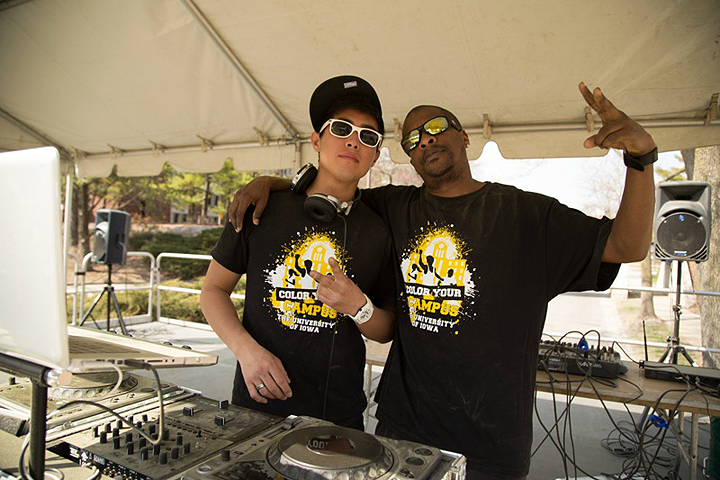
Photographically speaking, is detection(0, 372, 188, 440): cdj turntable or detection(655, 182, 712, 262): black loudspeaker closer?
detection(0, 372, 188, 440): cdj turntable

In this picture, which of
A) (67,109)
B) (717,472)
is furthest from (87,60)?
(717,472)

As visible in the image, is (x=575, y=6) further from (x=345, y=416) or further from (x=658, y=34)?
(x=345, y=416)

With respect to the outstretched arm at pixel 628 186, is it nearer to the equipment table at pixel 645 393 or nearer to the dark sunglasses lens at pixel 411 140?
the dark sunglasses lens at pixel 411 140

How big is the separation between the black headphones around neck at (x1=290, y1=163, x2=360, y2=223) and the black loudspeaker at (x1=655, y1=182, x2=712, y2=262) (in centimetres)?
305

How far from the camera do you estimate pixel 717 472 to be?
3.17 metres

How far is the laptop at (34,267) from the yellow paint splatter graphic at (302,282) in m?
0.83

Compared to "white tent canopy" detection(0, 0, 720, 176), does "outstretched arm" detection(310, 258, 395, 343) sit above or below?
below

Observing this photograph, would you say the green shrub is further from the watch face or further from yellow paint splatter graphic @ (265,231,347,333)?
the watch face

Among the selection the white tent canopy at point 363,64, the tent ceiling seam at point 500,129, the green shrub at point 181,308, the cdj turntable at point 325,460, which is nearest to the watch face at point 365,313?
the cdj turntable at point 325,460

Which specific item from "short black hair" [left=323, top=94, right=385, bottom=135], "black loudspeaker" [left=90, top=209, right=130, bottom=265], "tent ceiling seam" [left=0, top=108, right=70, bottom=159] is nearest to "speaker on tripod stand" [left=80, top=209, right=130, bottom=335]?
"black loudspeaker" [left=90, top=209, right=130, bottom=265]

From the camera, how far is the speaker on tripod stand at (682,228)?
3447 mm

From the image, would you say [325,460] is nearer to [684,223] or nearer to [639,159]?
[639,159]

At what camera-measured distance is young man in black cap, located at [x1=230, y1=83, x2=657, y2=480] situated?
144 centimetres

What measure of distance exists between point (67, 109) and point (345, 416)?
5.07m
